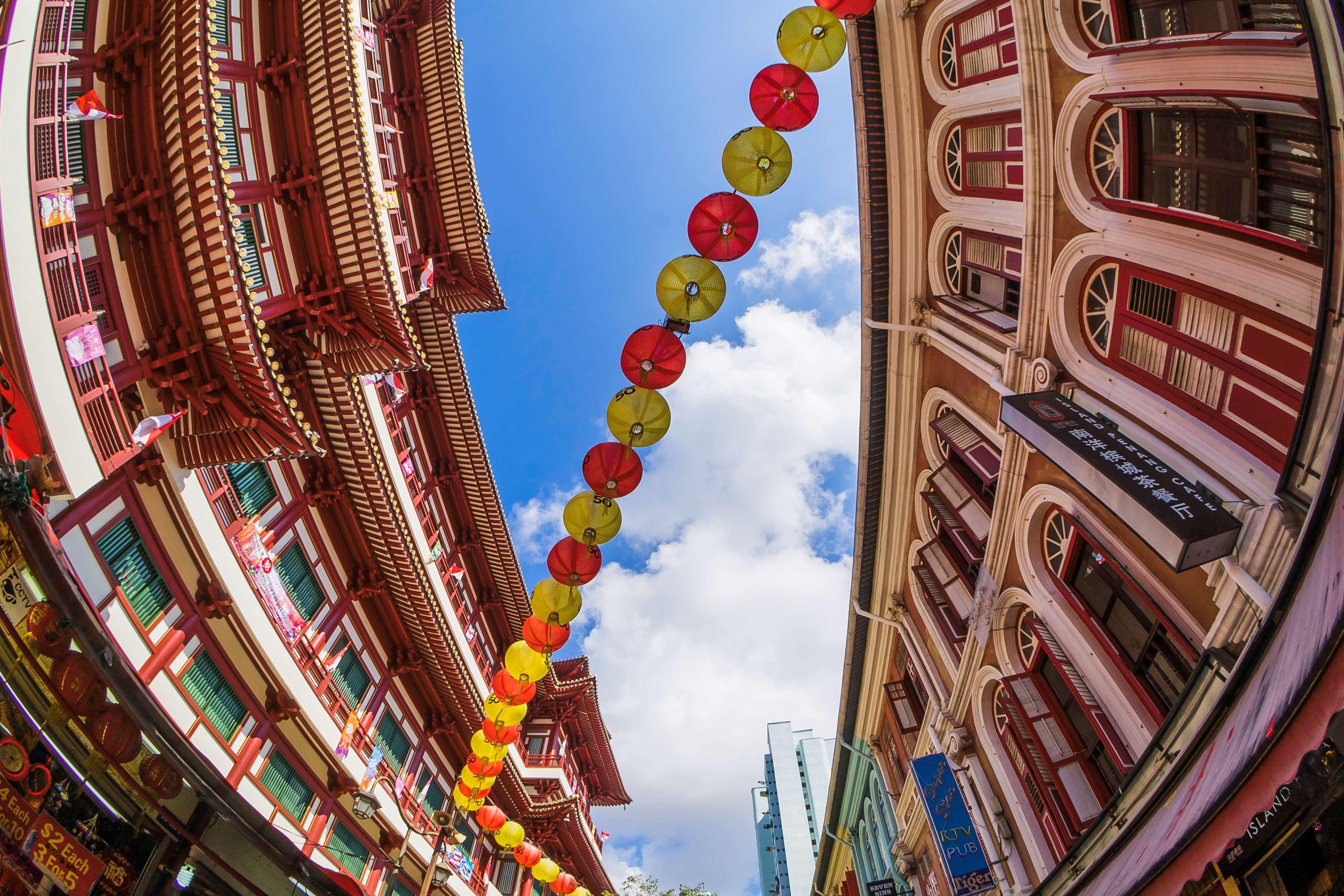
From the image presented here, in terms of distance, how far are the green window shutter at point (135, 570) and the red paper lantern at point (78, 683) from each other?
8.50 ft

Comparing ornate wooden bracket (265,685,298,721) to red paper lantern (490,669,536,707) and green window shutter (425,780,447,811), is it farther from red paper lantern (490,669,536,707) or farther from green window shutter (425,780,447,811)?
green window shutter (425,780,447,811)

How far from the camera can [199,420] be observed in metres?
10.2

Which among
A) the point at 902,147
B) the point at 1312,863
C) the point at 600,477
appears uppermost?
the point at 902,147

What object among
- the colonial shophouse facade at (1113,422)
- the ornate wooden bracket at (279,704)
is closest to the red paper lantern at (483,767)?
the ornate wooden bracket at (279,704)

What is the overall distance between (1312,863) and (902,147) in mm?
14514

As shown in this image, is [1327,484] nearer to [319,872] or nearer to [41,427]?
[41,427]

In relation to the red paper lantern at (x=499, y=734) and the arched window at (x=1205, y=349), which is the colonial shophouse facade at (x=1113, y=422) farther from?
the red paper lantern at (x=499, y=734)

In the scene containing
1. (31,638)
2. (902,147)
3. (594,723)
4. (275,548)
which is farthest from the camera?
(594,723)

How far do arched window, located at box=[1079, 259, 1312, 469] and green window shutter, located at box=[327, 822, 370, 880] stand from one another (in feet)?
57.6

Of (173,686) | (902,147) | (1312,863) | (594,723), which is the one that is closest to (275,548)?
(173,686)

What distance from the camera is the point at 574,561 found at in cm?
1059

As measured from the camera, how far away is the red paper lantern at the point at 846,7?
9.01 m

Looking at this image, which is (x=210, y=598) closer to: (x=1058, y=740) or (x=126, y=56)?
(x=126, y=56)

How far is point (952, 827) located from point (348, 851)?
42.7 feet
